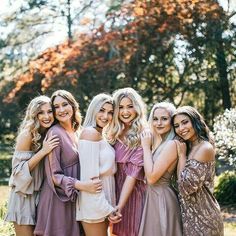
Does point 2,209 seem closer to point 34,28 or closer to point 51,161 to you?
point 51,161

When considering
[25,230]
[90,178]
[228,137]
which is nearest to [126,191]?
[90,178]

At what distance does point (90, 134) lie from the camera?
4.75 metres

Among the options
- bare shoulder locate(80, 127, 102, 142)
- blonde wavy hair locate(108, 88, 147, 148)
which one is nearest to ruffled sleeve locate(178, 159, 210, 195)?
blonde wavy hair locate(108, 88, 147, 148)

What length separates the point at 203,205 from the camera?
4359mm

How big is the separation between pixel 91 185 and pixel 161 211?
67 centimetres

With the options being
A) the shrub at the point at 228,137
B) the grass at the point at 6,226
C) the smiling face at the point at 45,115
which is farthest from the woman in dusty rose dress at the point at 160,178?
the shrub at the point at 228,137

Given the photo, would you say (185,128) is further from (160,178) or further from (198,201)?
(198,201)

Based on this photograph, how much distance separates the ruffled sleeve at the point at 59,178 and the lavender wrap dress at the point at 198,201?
102 cm

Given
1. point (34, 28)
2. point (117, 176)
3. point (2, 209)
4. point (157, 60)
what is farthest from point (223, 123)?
point (34, 28)

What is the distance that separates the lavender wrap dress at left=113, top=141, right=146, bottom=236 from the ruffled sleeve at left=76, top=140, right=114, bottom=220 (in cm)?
23

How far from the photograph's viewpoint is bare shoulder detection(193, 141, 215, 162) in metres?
4.36

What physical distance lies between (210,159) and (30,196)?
183 cm

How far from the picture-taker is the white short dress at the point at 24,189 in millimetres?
5004

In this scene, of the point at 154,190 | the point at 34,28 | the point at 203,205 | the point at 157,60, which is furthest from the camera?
the point at 34,28
